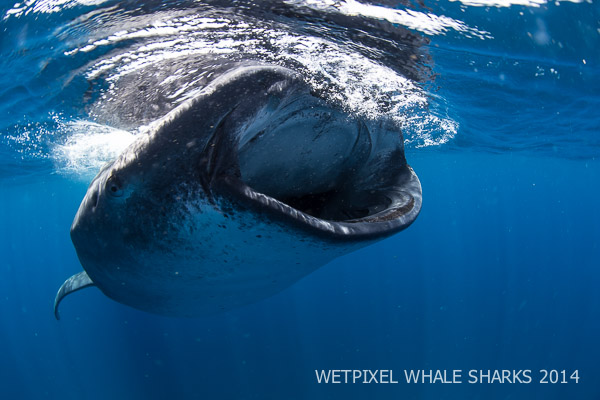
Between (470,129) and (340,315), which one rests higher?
(470,129)

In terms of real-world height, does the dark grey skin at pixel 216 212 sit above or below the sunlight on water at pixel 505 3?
below

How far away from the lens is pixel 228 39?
4.28 m

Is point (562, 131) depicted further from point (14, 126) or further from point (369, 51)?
point (14, 126)

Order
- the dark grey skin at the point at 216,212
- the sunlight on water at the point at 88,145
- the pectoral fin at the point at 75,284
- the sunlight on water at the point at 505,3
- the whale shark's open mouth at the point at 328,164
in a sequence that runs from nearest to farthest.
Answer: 1. the dark grey skin at the point at 216,212
2. the whale shark's open mouth at the point at 328,164
3. the pectoral fin at the point at 75,284
4. the sunlight on water at the point at 505,3
5. the sunlight on water at the point at 88,145

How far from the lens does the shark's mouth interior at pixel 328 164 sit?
2594 mm

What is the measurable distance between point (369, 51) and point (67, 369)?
88.6 feet

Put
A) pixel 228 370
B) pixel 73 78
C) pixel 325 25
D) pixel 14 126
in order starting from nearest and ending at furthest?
pixel 325 25 < pixel 73 78 < pixel 14 126 < pixel 228 370

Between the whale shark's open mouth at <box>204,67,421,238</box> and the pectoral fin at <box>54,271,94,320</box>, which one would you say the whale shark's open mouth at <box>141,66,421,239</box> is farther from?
the pectoral fin at <box>54,271,94,320</box>

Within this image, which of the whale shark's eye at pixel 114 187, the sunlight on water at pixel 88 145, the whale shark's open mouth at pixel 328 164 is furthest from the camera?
the sunlight on water at pixel 88 145

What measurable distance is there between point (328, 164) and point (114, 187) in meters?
1.77

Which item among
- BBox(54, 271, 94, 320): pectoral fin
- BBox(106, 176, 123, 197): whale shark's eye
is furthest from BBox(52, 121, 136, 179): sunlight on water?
BBox(106, 176, 123, 197): whale shark's eye

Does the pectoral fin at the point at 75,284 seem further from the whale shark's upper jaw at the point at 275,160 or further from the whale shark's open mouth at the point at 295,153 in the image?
the whale shark's open mouth at the point at 295,153

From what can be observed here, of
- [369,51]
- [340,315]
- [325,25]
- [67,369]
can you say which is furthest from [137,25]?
[67,369]

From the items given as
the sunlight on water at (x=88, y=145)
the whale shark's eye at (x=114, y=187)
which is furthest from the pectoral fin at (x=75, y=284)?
the whale shark's eye at (x=114, y=187)
